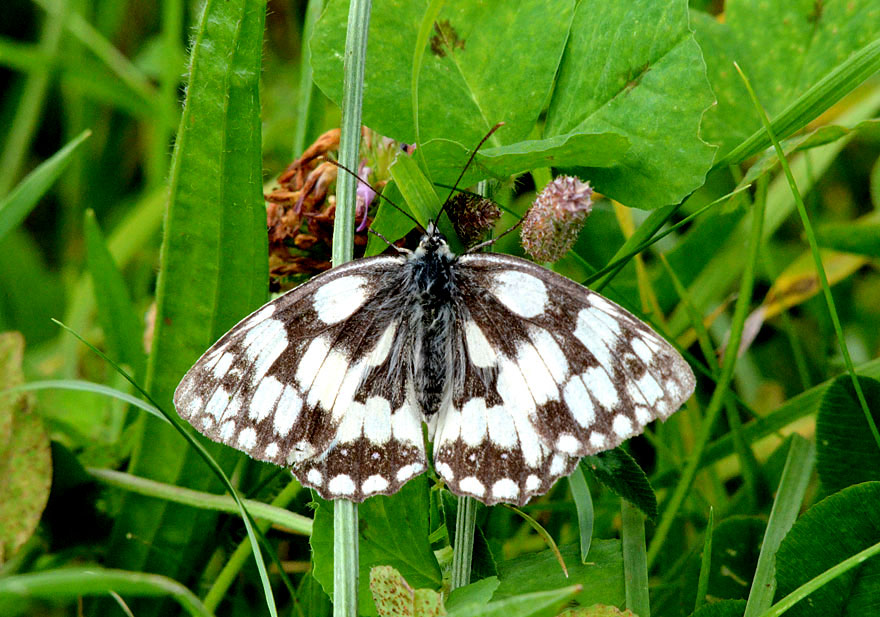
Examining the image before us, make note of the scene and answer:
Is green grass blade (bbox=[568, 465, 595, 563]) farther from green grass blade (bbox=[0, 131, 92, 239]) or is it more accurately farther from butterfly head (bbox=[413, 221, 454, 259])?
green grass blade (bbox=[0, 131, 92, 239])

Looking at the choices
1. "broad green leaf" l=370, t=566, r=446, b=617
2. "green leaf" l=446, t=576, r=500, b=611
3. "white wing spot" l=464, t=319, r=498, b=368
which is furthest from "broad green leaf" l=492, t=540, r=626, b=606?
"white wing spot" l=464, t=319, r=498, b=368

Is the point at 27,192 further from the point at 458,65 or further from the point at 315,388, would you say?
the point at 458,65

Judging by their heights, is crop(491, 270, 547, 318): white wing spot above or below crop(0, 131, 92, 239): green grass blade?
below

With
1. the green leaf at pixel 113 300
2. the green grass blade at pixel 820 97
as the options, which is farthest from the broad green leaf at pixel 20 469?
the green grass blade at pixel 820 97

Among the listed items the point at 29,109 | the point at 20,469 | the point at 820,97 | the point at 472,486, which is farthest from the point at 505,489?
the point at 29,109

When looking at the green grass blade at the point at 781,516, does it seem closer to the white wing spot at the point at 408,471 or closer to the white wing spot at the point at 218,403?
the white wing spot at the point at 408,471

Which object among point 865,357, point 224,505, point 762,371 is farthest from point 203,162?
point 865,357

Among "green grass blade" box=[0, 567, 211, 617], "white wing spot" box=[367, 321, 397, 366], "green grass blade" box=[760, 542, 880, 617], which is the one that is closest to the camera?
"green grass blade" box=[0, 567, 211, 617]

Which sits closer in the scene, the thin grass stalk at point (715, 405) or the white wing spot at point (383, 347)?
the white wing spot at point (383, 347)
